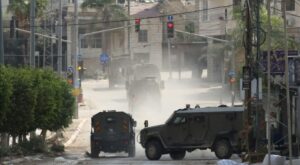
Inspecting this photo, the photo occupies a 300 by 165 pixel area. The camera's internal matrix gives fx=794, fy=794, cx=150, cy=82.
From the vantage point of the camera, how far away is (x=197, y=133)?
98.4ft

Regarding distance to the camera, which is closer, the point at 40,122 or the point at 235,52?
the point at 40,122

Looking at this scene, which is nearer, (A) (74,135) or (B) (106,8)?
(A) (74,135)

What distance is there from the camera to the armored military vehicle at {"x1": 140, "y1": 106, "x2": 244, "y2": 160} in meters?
29.2

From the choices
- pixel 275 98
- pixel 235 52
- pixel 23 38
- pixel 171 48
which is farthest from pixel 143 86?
pixel 171 48

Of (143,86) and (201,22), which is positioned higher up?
(201,22)

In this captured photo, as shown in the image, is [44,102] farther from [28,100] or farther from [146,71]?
[146,71]

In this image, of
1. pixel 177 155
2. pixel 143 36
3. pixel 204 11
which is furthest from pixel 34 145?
pixel 143 36

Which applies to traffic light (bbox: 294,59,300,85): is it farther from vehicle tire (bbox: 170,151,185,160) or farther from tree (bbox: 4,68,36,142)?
tree (bbox: 4,68,36,142)

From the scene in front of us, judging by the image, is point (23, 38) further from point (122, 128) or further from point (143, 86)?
point (122, 128)

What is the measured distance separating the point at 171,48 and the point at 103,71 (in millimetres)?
10305

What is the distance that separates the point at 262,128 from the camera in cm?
2645

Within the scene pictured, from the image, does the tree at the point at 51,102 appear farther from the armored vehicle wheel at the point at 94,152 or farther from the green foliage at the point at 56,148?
the armored vehicle wheel at the point at 94,152

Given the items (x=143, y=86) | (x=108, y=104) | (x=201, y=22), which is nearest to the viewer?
(x=143, y=86)

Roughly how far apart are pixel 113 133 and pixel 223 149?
252 inches
